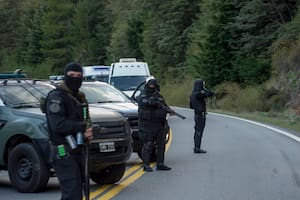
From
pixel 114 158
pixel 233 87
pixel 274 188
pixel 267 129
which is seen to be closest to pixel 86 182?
pixel 114 158

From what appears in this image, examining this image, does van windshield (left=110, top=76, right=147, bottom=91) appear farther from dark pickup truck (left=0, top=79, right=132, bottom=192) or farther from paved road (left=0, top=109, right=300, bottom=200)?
dark pickup truck (left=0, top=79, right=132, bottom=192)

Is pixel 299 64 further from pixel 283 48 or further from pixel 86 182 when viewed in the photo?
pixel 86 182

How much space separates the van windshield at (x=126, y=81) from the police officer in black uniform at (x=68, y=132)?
68.4ft

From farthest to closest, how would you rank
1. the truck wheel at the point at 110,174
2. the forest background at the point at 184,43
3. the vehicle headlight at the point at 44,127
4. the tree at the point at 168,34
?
the tree at the point at 168,34, the forest background at the point at 184,43, the truck wheel at the point at 110,174, the vehicle headlight at the point at 44,127

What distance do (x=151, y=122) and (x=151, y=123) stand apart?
2 cm

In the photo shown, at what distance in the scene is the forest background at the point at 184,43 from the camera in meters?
39.0

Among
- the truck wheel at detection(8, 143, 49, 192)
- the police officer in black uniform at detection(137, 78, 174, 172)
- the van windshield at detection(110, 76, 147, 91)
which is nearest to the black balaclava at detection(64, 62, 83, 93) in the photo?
the truck wheel at detection(8, 143, 49, 192)

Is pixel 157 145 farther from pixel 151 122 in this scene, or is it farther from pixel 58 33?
pixel 58 33

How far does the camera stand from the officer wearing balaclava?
12734 mm

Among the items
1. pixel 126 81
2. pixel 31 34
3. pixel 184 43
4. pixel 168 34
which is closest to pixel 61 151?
pixel 126 81

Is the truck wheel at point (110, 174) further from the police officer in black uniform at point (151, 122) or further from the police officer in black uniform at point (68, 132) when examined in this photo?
the police officer in black uniform at point (68, 132)

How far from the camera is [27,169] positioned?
10250 mm

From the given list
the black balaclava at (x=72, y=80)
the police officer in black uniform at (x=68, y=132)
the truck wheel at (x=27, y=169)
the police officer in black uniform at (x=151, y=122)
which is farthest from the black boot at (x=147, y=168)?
the black balaclava at (x=72, y=80)

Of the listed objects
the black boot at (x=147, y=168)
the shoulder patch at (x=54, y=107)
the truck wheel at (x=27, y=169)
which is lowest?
the black boot at (x=147, y=168)
